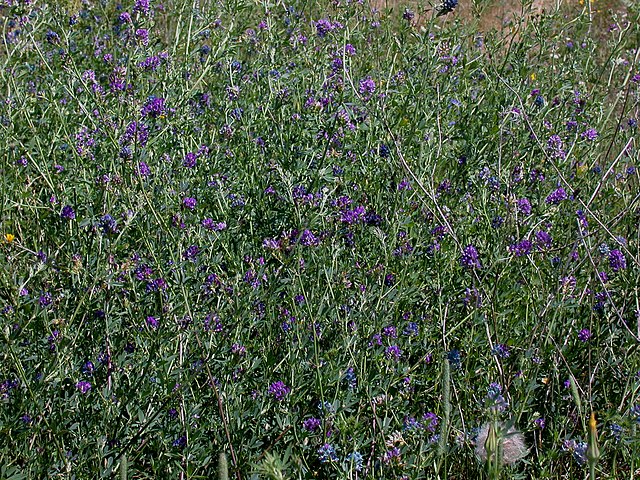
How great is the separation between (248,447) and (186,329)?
0.39m

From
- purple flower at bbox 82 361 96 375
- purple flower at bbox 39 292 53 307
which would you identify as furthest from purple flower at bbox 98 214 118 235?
purple flower at bbox 82 361 96 375

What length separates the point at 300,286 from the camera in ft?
7.54

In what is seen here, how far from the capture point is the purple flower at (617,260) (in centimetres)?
255

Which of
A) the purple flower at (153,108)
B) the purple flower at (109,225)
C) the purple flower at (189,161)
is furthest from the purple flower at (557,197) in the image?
the purple flower at (109,225)

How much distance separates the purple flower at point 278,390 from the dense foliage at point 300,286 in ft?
0.11

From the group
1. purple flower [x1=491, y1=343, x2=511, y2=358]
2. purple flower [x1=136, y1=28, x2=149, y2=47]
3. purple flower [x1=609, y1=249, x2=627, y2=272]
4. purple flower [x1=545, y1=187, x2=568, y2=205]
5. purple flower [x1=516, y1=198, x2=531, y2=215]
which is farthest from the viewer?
purple flower [x1=136, y1=28, x2=149, y2=47]

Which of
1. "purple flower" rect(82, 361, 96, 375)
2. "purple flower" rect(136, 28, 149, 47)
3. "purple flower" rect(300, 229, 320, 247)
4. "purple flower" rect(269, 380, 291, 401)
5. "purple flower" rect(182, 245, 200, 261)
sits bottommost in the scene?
"purple flower" rect(82, 361, 96, 375)

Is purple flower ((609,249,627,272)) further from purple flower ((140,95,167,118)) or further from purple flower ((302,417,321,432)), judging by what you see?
purple flower ((140,95,167,118))

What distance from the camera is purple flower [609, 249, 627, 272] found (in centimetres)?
255

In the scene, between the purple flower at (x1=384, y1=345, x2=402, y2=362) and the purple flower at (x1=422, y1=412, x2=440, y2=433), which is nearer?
the purple flower at (x1=422, y1=412, x2=440, y2=433)

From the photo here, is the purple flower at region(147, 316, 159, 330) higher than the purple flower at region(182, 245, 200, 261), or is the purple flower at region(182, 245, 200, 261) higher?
the purple flower at region(182, 245, 200, 261)

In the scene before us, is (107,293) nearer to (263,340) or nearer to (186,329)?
(186,329)

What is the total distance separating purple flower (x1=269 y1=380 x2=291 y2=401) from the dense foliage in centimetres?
3

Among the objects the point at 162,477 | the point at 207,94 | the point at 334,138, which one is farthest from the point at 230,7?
the point at 162,477
